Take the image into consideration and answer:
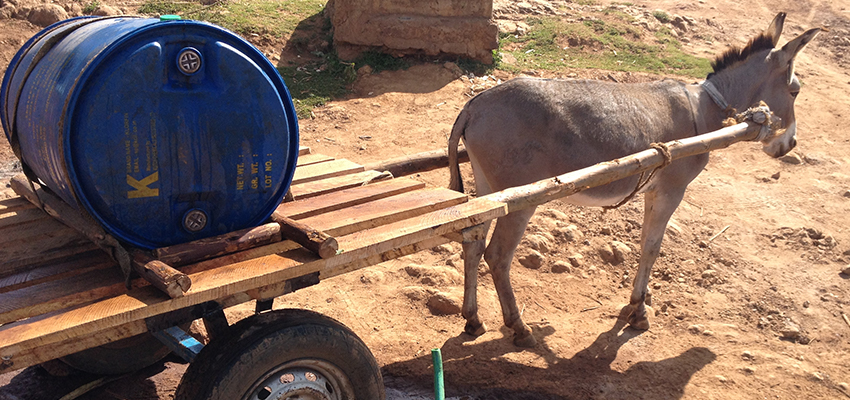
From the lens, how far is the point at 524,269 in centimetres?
502

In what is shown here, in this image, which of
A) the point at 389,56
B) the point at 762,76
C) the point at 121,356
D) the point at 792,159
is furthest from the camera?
the point at 389,56

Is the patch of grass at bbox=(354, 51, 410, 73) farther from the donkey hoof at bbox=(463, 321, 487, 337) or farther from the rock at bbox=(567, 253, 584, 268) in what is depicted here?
the donkey hoof at bbox=(463, 321, 487, 337)

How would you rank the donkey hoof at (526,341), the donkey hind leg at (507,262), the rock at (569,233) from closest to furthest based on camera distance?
1. the donkey hind leg at (507,262)
2. the donkey hoof at (526,341)
3. the rock at (569,233)

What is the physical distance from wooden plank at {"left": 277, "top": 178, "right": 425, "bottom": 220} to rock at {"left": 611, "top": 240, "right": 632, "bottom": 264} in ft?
9.29

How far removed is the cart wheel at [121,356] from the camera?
3107mm

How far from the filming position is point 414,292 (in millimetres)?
4477

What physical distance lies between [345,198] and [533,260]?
2617 mm

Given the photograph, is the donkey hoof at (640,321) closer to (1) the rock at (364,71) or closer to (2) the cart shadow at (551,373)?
(2) the cart shadow at (551,373)

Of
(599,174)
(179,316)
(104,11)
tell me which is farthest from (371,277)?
(104,11)

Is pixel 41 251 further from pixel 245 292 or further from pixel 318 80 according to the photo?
pixel 318 80

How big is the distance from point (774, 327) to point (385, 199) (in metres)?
3.49

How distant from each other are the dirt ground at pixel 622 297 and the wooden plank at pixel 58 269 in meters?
1.27

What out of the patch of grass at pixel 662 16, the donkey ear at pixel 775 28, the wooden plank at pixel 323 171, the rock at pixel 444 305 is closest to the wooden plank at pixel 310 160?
the wooden plank at pixel 323 171

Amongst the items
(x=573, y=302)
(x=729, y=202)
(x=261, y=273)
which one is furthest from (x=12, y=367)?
(x=729, y=202)
